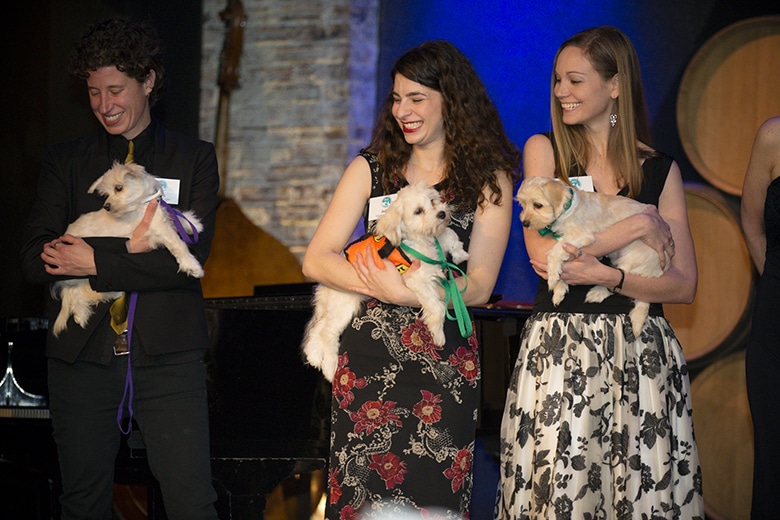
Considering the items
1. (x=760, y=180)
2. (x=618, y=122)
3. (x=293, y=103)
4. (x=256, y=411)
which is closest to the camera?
(x=618, y=122)

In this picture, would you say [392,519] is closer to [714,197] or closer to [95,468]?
[95,468]

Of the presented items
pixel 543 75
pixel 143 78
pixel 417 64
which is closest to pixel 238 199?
pixel 543 75

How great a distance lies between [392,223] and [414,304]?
0.27 m

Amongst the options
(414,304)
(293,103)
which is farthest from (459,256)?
(293,103)

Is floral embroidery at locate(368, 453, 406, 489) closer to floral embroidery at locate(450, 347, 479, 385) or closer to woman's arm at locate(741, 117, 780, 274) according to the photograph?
floral embroidery at locate(450, 347, 479, 385)

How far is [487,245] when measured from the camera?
2.85 meters

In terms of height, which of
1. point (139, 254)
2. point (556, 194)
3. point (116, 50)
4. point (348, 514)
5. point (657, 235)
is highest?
point (116, 50)

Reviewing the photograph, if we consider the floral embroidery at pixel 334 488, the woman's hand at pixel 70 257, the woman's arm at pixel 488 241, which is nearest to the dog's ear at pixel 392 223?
the woman's arm at pixel 488 241

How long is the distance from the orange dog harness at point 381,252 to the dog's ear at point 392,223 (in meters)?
0.02

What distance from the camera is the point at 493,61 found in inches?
217

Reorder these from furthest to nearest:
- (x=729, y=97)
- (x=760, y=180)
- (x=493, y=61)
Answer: (x=493, y=61) < (x=729, y=97) < (x=760, y=180)

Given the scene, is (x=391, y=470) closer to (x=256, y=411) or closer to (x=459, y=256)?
(x=459, y=256)

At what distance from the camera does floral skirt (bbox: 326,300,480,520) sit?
2646 mm

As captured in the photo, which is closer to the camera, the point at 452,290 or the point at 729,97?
the point at 452,290
